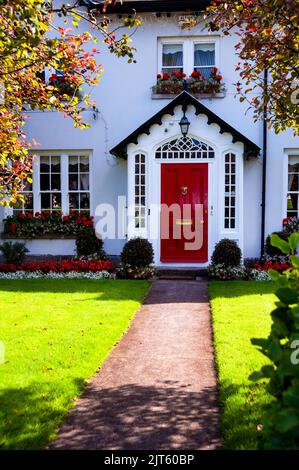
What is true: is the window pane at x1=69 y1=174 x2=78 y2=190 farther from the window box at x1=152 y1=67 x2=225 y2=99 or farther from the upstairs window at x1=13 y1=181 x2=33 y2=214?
the window box at x1=152 y1=67 x2=225 y2=99

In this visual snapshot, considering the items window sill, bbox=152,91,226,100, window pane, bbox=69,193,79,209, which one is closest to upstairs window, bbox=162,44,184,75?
window sill, bbox=152,91,226,100

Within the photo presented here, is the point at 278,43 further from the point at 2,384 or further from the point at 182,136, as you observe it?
the point at 182,136

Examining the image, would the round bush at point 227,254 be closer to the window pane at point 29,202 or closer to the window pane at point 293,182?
the window pane at point 293,182

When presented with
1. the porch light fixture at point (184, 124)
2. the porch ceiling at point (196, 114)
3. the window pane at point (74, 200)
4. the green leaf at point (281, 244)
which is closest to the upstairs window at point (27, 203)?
the window pane at point (74, 200)

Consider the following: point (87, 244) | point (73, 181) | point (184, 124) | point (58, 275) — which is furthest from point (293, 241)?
point (73, 181)

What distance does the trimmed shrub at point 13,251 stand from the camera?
1237cm

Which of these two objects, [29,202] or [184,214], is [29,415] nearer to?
[184,214]

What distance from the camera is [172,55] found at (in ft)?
42.6

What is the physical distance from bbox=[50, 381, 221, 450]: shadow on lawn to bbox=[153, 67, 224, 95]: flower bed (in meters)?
9.60

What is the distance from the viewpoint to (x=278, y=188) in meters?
12.5

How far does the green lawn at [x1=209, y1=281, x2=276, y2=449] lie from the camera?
358cm

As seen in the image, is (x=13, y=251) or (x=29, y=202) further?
(x=29, y=202)

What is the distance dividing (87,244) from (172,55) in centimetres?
581

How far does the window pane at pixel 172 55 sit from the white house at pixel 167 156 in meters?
0.03
